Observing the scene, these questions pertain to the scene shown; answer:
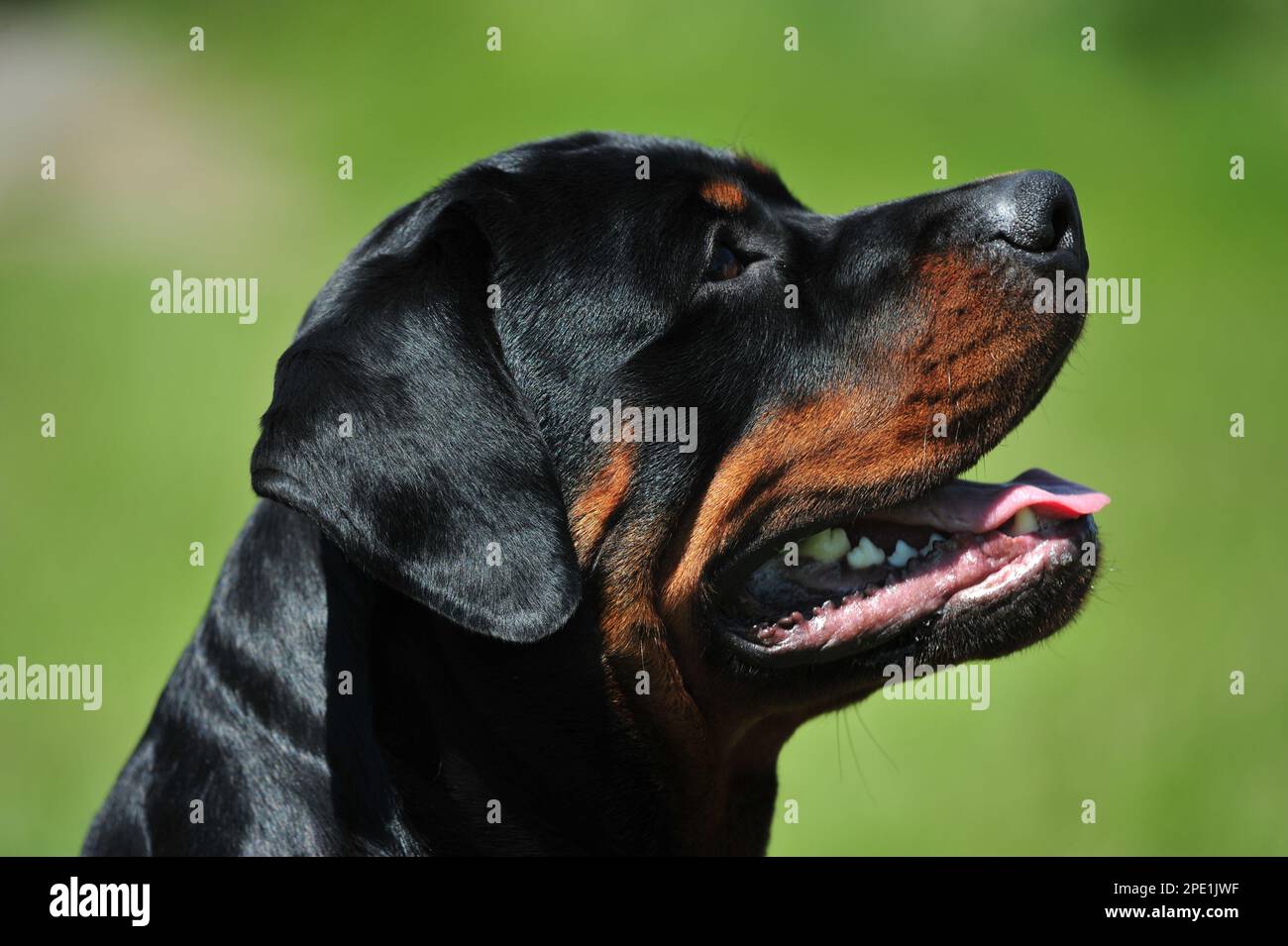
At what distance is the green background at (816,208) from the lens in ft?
22.0

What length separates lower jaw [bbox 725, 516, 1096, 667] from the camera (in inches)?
127

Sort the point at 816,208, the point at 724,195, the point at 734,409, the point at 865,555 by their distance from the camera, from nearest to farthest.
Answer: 1. the point at 734,409
2. the point at 865,555
3. the point at 724,195
4. the point at 816,208

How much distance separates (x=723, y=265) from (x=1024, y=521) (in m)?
0.89

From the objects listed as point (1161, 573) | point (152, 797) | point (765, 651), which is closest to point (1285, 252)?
point (1161, 573)

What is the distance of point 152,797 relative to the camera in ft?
10.4

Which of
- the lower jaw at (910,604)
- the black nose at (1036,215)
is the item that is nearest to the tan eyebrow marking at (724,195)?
the black nose at (1036,215)

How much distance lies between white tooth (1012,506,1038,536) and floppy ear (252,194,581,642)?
3.43 ft

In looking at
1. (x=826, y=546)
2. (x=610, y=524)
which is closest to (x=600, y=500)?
(x=610, y=524)

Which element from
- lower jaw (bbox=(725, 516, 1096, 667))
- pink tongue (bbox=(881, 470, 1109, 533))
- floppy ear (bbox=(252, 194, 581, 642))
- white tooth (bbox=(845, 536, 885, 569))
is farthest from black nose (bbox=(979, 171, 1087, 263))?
floppy ear (bbox=(252, 194, 581, 642))

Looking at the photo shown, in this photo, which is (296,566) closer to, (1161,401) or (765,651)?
(765,651)

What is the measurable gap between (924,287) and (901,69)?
12362mm

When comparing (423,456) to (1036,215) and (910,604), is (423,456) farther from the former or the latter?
(1036,215)

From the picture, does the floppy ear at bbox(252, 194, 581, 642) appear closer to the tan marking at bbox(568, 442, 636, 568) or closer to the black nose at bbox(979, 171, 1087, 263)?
the tan marking at bbox(568, 442, 636, 568)

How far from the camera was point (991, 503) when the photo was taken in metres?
3.43
